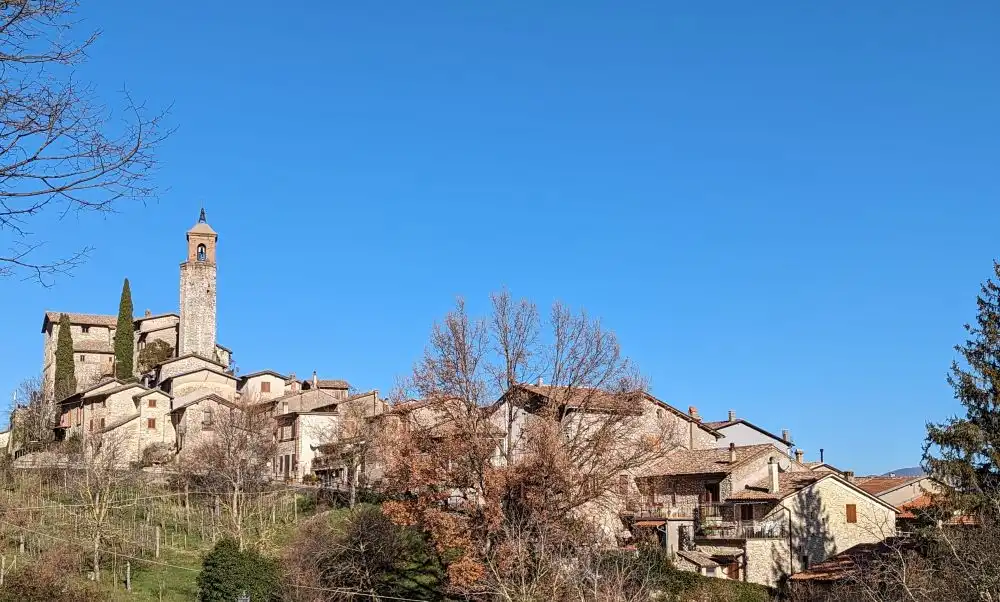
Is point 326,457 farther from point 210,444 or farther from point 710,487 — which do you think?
point 710,487

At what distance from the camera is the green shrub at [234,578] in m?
30.4

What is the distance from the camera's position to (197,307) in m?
78.7

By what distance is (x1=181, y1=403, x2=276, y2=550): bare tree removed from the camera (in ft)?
139

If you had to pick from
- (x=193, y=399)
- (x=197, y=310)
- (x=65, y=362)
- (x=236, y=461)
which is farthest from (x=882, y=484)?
(x=65, y=362)

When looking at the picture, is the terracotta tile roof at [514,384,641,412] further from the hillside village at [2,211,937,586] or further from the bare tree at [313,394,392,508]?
the bare tree at [313,394,392,508]

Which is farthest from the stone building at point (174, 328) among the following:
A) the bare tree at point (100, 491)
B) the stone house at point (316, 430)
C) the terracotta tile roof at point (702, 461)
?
the terracotta tile roof at point (702, 461)

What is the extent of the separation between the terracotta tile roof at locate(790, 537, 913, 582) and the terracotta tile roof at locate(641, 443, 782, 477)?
21.3ft

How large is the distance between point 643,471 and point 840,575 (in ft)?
33.7

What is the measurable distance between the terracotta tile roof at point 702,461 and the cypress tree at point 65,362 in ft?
151

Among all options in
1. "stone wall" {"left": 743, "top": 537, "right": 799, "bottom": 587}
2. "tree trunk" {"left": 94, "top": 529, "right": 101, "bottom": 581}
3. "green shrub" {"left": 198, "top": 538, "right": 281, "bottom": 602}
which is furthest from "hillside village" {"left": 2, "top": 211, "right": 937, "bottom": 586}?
"tree trunk" {"left": 94, "top": 529, "right": 101, "bottom": 581}

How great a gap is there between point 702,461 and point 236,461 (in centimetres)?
2107

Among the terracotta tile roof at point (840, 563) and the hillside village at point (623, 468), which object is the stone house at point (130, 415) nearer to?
the hillside village at point (623, 468)

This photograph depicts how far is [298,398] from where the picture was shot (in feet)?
212

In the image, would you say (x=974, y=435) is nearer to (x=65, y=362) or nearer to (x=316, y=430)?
(x=316, y=430)
